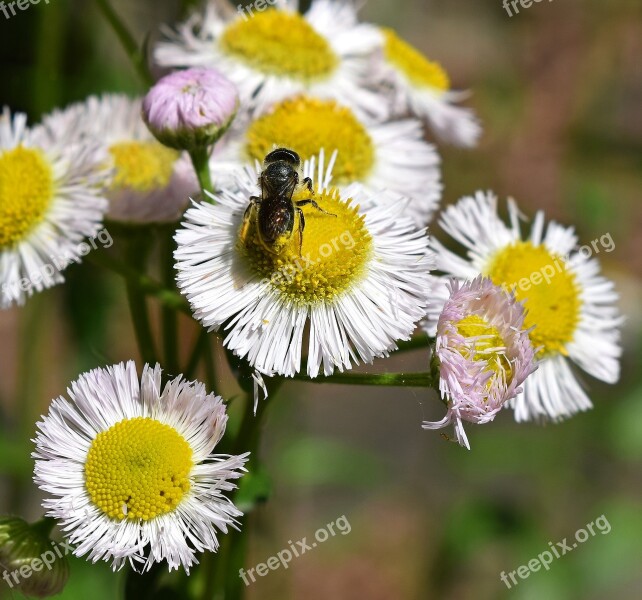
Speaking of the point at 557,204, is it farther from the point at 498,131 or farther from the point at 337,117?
the point at 337,117

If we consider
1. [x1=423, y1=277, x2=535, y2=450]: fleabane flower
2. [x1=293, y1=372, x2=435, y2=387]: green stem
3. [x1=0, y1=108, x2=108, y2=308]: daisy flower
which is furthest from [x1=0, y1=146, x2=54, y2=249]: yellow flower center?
[x1=423, y1=277, x2=535, y2=450]: fleabane flower

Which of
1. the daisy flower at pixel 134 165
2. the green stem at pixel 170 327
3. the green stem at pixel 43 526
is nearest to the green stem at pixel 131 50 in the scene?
the daisy flower at pixel 134 165

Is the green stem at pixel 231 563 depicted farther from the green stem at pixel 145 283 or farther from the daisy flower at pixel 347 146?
the daisy flower at pixel 347 146

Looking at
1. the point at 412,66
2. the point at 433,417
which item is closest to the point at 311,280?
the point at 412,66

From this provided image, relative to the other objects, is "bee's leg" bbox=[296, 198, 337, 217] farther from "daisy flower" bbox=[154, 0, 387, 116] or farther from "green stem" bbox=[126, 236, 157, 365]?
"daisy flower" bbox=[154, 0, 387, 116]

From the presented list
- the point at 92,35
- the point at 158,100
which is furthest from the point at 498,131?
the point at 158,100
